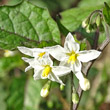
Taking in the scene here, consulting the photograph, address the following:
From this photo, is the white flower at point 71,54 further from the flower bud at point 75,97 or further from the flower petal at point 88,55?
the flower bud at point 75,97

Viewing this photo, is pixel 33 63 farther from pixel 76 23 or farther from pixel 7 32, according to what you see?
pixel 76 23

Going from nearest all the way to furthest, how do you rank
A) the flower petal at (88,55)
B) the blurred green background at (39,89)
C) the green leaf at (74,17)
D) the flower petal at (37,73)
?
the flower petal at (88,55) < the flower petal at (37,73) < the green leaf at (74,17) < the blurred green background at (39,89)

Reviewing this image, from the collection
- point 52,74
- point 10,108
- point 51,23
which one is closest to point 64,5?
point 10,108

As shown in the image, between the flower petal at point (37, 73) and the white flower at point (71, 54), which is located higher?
the white flower at point (71, 54)

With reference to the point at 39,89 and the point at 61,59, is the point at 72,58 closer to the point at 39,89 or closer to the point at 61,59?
the point at 61,59

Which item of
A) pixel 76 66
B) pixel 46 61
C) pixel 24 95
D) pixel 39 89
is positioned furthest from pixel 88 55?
pixel 24 95

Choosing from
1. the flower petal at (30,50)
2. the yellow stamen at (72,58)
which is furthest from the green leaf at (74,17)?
the flower petal at (30,50)
